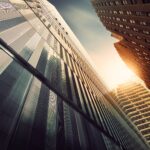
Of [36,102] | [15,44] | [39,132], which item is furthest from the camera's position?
[15,44]

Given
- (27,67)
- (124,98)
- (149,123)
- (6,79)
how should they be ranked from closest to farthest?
(6,79)
(27,67)
(149,123)
(124,98)

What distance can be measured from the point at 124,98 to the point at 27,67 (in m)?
142

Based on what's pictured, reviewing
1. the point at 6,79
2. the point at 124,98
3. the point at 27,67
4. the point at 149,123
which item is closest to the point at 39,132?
the point at 6,79

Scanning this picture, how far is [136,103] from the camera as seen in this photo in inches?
5536

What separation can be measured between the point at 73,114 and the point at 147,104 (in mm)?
127846

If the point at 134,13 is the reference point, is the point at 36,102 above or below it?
below

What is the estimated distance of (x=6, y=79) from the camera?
10.5 metres

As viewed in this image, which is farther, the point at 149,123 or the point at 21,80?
the point at 149,123

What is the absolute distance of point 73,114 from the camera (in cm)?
1423

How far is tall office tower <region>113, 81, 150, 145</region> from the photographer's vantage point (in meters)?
123

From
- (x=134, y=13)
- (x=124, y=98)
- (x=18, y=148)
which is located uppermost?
(x=124, y=98)

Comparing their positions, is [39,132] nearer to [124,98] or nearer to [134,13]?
[134,13]

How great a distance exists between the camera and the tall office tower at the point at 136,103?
4830 inches

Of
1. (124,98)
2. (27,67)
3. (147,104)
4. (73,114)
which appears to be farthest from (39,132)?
(124,98)
